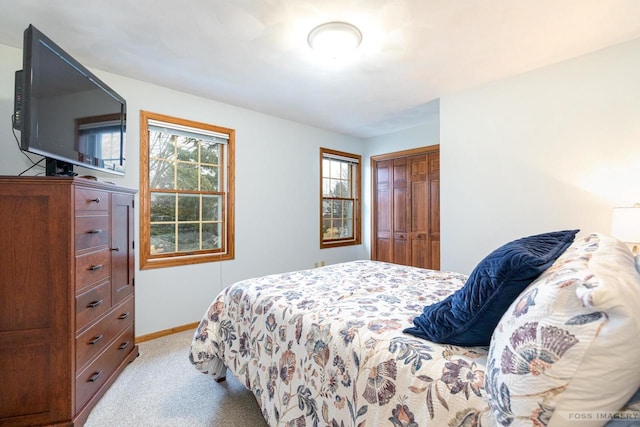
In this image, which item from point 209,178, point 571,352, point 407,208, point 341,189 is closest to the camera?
point 571,352

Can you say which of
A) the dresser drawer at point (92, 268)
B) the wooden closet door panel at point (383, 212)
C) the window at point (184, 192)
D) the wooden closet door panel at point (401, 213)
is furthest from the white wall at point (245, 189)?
the dresser drawer at point (92, 268)

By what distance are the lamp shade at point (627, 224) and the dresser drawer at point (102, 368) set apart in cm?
341

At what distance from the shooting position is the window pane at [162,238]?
116 inches

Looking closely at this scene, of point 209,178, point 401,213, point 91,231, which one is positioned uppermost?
point 209,178

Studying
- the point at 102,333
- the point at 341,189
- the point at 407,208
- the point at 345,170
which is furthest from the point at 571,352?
the point at 345,170

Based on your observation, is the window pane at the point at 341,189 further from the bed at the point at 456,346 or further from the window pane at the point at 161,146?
the bed at the point at 456,346

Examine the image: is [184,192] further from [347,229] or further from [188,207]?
[347,229]

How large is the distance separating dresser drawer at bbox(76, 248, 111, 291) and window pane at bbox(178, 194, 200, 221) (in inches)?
46.1

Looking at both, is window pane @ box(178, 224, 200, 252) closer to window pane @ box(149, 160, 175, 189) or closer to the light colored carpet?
window pane @ box(149, 160, 175, 189)

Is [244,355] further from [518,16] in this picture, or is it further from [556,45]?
[556,45]

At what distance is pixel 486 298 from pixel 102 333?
Answer: 7.40ft

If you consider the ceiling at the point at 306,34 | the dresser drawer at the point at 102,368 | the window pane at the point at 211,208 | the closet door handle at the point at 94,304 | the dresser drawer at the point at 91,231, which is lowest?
the dresser drawer at the point at 102,368

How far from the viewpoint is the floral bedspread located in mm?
891

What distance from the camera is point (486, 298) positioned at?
90 centimetres
